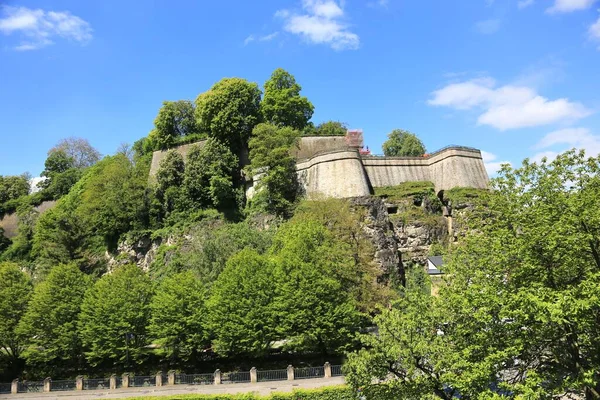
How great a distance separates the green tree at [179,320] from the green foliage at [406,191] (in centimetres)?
2371

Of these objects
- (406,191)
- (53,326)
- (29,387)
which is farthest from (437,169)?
(29,387)

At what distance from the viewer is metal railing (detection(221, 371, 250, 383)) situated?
90.1ft

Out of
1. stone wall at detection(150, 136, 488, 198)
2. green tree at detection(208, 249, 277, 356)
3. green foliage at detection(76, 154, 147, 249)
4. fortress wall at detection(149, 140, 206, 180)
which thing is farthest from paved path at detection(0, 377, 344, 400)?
fortress wall at detection(149, 140, 206, 180)

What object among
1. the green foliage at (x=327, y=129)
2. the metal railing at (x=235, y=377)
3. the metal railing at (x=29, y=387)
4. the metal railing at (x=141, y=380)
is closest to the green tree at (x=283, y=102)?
the green foliage at (x=327, y=129)

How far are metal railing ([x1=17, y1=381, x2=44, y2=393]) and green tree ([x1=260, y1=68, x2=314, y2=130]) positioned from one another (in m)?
36.3

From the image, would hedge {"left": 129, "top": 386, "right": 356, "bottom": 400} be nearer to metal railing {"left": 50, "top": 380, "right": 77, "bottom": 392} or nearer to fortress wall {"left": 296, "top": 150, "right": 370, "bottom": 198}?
metal railing {"left": 50, "top": 380, "right": 77, "bottom": 392}

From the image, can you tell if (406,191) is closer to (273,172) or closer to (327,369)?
(273,172)

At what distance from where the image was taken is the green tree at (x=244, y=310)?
90.3 ft

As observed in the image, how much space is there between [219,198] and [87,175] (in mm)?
29560

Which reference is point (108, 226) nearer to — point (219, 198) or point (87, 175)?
point (219, 198)

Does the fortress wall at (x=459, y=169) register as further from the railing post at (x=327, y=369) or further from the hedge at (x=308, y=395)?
the hedge at (x=308, y=395)

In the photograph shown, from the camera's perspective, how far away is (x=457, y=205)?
43656mm

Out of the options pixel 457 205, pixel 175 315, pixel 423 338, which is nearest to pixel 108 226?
pixel 175 315

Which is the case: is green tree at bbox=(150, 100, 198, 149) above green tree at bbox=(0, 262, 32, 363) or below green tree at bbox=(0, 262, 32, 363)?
above
